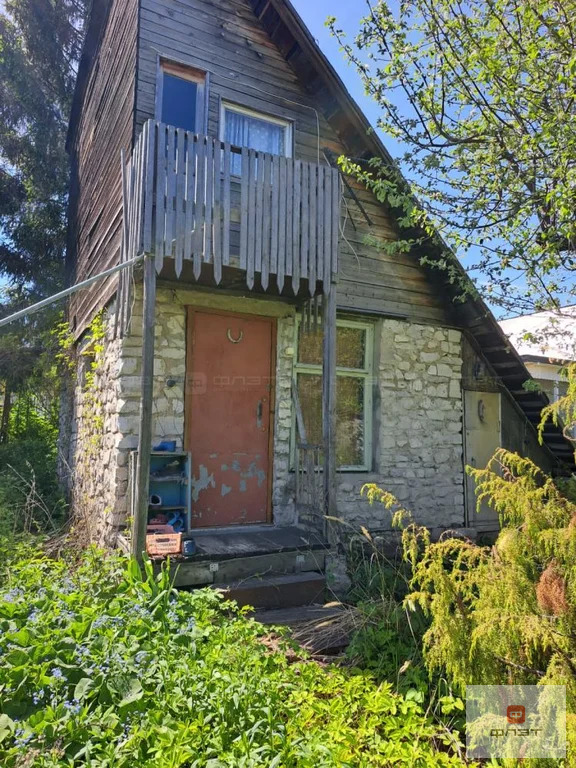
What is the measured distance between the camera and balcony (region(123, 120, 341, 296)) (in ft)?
14.6

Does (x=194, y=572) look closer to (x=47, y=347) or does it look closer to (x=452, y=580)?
(x=452, y=580)

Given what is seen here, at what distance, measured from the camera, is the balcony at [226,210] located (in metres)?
4.46

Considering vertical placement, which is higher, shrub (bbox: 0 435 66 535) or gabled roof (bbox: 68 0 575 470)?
gabled roof (bbox: 68 0 575 470)

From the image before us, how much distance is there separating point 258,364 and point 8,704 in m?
4.17

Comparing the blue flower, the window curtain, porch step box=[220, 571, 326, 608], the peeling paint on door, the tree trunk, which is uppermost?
the window curtain

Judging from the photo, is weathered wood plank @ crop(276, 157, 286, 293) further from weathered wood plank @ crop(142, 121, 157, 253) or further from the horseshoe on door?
weathered wood plank @ crop(142, 121, 157, 253)

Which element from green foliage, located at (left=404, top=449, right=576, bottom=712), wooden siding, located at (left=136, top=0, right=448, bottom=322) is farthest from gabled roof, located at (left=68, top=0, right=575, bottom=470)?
green foliage, located at (left=404, top=449, right=576, bottom=712)

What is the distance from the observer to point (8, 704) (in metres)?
2.37

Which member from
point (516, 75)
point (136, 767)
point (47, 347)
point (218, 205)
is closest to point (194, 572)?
point (136, 767)

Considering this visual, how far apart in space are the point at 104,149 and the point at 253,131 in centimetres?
225

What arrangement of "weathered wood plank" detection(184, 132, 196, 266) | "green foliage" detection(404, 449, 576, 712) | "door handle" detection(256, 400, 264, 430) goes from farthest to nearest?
1. "door handle" detection(256, 400, 264, 430)
2. "weathered wood plank" detection(184, 132, 196, 266)
3. "green foliage" detection(404, 449, 576, 712)

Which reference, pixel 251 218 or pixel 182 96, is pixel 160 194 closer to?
pixel 251 218

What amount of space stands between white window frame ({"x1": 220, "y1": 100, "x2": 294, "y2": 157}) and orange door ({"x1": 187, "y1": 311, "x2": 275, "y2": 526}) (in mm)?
2217

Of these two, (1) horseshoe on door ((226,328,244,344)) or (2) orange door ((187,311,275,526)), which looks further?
(1) horseshoe on door ((226,328,244,344))
